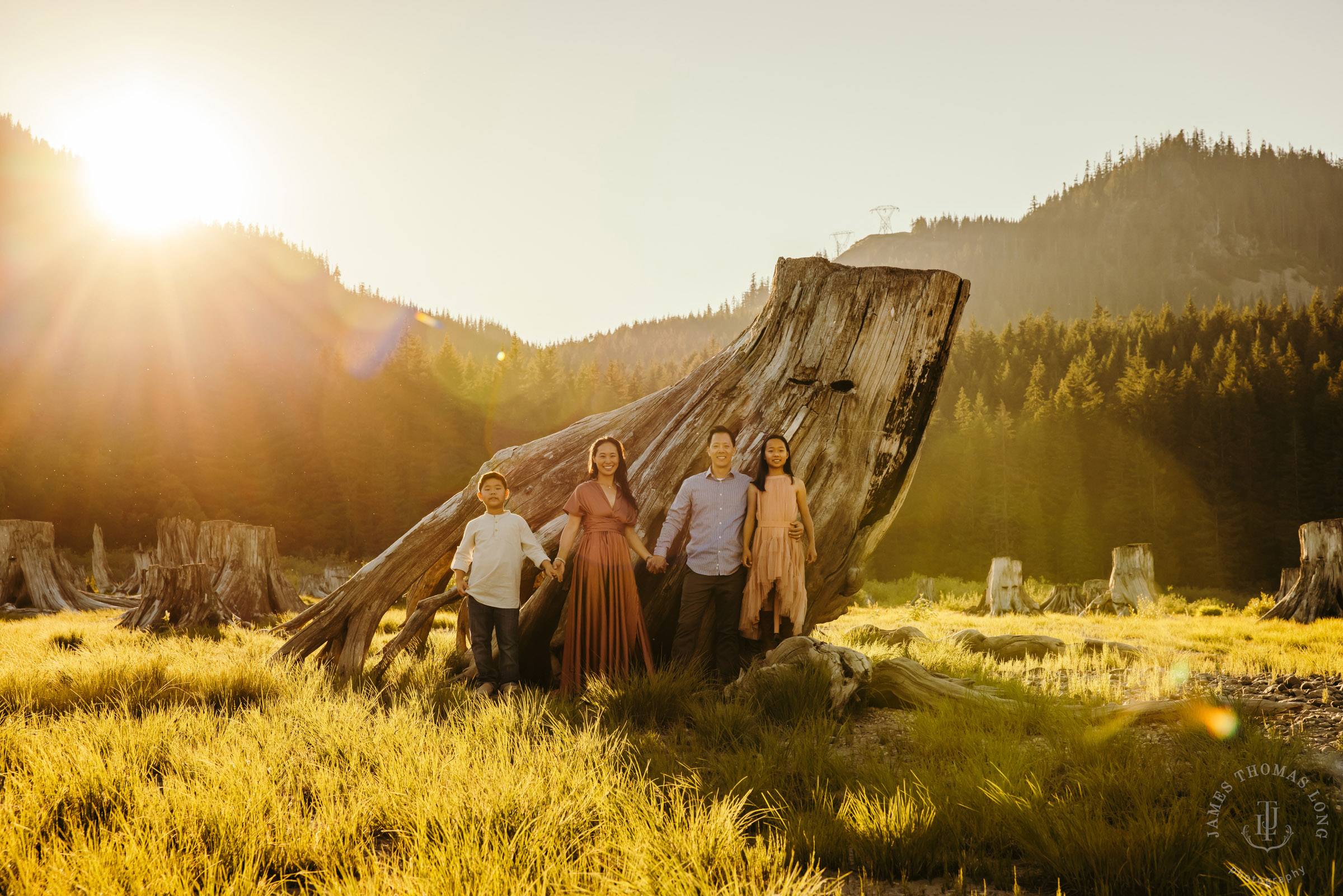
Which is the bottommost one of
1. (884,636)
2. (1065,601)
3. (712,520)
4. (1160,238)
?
(1065,601)

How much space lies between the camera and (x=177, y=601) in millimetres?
9609

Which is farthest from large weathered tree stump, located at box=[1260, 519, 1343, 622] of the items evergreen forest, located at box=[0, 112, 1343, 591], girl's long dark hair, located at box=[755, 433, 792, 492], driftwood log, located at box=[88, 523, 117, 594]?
evergreen forest, located at box=[0, 112, 1343, 591]

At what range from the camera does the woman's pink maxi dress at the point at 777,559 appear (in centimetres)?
541

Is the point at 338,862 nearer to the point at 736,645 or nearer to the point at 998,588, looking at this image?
the point at 736,645

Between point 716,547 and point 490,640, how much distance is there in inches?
77.3

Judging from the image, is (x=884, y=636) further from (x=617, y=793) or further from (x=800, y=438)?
(x=617, y=793)

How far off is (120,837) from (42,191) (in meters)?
109

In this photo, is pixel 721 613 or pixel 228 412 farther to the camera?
pixel 228 412

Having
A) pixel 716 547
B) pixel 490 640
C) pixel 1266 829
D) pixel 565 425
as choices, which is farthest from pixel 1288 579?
pixel 565 425

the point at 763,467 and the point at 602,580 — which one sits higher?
the point at 763,467

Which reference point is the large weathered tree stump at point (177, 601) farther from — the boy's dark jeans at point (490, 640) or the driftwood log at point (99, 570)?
the driftwood log at point (99, 570)

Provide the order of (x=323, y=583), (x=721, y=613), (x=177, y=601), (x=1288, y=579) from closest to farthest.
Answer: (x=721, y=613), (x=177, y=601), (x=1288, y=579), (x=323, y=583)

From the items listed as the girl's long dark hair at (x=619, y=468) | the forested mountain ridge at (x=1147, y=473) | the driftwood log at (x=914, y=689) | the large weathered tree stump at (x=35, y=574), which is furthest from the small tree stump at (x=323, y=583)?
the forested mountain ridge at (x=1147, y=473)

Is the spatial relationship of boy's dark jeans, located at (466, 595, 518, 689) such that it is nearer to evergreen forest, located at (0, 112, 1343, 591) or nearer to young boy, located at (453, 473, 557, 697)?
young boy, located at (453, 473, 557, 697)
